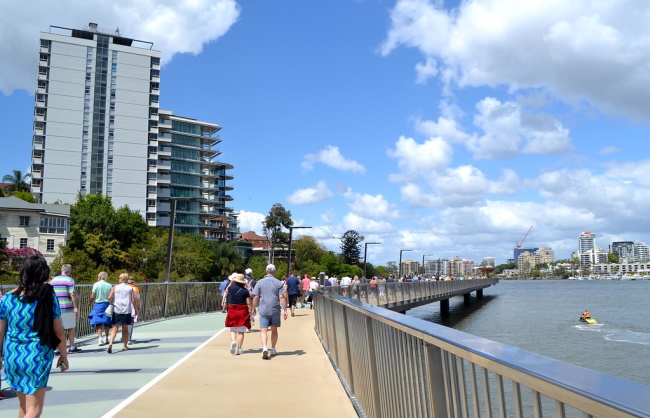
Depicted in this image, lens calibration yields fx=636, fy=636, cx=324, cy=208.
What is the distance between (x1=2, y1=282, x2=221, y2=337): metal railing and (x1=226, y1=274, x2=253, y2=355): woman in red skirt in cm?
426

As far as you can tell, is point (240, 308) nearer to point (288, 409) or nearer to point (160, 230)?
point (288, 409)

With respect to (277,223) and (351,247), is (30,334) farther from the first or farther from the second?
(351,247)

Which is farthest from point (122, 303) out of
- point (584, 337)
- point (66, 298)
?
point (584, 337)

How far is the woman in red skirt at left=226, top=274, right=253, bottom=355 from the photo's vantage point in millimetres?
12438

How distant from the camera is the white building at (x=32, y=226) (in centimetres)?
7438

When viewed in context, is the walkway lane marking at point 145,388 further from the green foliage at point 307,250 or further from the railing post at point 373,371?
the green foliage at point 307,250

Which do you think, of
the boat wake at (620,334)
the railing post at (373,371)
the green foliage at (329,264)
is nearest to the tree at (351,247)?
the green foliage at (329,264)

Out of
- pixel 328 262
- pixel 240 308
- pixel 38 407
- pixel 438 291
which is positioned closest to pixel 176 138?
pixel 328 262

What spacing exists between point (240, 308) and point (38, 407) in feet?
24.8

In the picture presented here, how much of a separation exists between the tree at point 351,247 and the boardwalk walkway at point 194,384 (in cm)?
15351

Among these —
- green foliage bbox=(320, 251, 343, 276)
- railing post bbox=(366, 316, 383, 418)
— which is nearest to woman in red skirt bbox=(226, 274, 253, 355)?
railing post bbox=(366, 316, 383, 418)

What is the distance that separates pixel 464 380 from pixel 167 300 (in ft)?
67.6

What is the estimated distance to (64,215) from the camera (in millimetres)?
78125

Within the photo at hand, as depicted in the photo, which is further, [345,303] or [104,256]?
[104,256]
